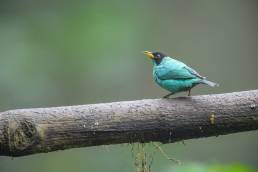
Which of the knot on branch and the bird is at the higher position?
the bird

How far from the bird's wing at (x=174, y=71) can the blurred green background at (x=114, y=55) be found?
3.48 m

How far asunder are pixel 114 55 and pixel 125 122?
475cm

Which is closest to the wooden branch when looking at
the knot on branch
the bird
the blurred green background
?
the knot on branch

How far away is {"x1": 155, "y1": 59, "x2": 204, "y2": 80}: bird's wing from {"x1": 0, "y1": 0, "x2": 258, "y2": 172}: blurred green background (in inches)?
137

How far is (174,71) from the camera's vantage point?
462cm

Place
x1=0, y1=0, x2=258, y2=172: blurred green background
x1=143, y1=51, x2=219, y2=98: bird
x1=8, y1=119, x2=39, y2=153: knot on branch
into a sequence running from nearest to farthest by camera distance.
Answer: x1=8, y1=119, x2=39, y2=153: knot on branch
x1=143, y1=51, x2=219, y2=98: bird
x1=0, y1=0, x2=258, y2=172: blurred green background

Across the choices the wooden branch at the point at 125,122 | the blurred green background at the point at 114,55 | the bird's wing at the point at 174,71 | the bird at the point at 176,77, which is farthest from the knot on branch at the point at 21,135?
the blurred green background at the point at 114,55

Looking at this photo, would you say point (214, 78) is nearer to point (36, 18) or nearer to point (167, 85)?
point (36, 18)

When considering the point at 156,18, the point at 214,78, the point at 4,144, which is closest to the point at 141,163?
the point at 4,144

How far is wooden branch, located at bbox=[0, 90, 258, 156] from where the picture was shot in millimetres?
4051

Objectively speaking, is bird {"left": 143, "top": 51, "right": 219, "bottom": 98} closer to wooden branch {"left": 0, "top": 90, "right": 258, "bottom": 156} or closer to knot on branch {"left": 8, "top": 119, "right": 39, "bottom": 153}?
wooden branch {"left": 0, "top": 90, "right": 258, "bottom": 156}

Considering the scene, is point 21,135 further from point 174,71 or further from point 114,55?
point 114,55

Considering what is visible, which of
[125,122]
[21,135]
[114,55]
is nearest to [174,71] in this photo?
[125,122]

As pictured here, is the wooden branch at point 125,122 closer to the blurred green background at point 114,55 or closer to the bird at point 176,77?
the bird at point 176,77
